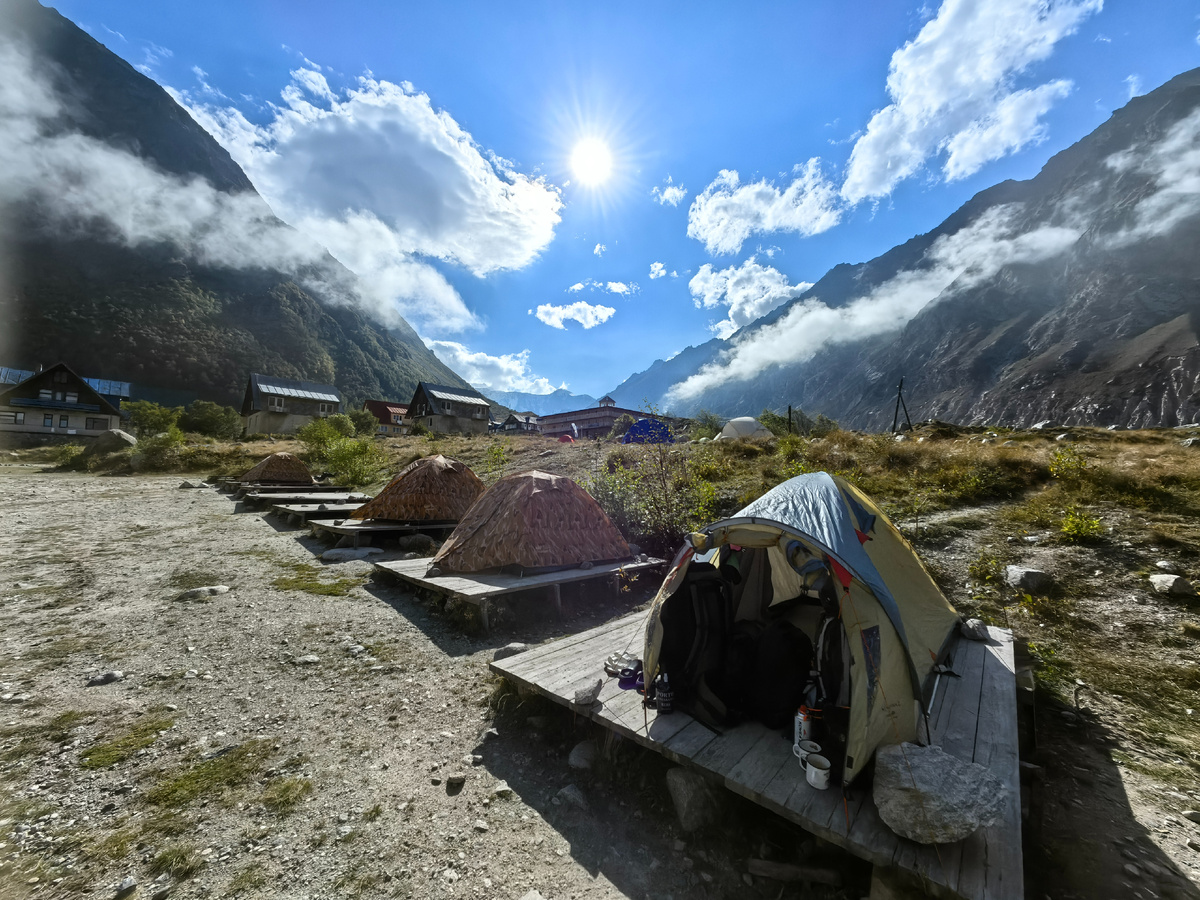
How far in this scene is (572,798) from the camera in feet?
13.1

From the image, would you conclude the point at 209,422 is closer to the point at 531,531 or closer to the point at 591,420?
the point at 591,420

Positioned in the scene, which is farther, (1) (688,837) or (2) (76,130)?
(2) (76,130)

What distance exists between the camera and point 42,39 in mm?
145875

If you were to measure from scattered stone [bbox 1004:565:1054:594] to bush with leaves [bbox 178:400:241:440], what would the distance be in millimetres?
60451

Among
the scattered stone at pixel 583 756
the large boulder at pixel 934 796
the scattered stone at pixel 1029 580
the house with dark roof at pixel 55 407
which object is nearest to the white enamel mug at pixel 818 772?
the large boulder at pixel 934 796

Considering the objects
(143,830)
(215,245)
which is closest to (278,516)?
(143,830)

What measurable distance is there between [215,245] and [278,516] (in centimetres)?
16101

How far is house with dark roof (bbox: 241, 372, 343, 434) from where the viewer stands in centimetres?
5644

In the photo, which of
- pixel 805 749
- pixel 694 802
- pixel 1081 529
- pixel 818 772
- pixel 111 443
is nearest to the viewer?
pixel 818 772

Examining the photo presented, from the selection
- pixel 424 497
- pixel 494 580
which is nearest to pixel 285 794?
pixel 494 580

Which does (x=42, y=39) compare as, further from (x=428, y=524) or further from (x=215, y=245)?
(x=428, y=524)

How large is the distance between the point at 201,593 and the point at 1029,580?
1358 cm

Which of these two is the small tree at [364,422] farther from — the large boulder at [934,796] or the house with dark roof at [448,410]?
the large boulder at [934,796]

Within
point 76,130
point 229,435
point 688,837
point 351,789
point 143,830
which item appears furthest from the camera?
point 76,130
